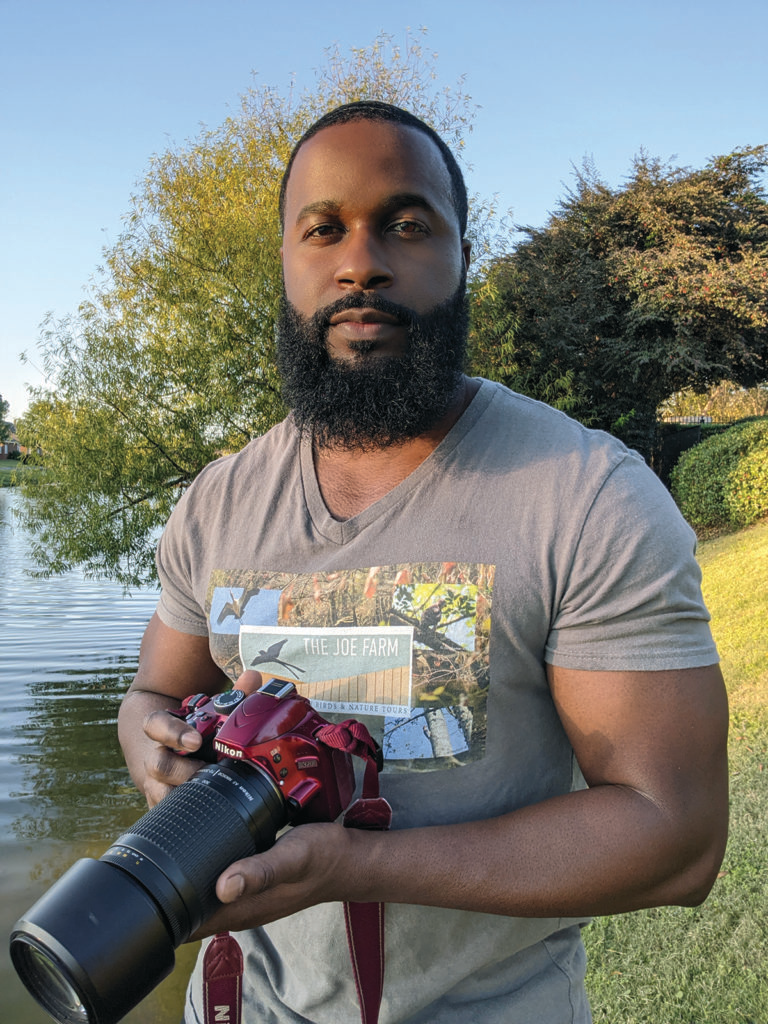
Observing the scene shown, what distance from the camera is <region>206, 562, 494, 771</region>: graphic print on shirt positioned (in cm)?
136

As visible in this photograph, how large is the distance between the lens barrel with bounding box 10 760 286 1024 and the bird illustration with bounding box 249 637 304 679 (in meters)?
0.27

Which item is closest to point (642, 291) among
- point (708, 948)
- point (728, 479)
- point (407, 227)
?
point (728, 479)

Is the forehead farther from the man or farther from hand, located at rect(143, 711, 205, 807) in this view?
hand, located at rect(143, 711, 205, 807)

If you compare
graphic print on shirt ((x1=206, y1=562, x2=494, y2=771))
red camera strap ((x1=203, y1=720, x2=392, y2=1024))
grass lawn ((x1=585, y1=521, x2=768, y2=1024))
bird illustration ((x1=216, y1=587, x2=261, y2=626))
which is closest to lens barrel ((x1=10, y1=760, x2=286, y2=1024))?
red camera strap ((x1=203, y1=720, x2=392, y2=1024))

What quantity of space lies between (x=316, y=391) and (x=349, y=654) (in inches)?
23.3

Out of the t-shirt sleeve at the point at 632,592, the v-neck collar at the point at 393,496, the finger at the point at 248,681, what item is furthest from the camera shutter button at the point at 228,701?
the t-shirt sleeve at the point at 632,592

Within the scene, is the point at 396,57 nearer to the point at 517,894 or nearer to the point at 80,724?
→ the point at 80,724

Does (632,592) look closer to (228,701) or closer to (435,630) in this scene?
(435,630)

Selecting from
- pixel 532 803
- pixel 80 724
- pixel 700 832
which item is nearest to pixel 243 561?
pixel 532 803

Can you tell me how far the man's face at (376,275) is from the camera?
5.23 ft

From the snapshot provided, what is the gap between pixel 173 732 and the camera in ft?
4.38

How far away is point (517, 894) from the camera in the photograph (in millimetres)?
1244

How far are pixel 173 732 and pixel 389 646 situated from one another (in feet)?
1.26

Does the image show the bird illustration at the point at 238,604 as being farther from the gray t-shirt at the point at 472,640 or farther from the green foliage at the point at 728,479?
the green foliage at the point at 728,479
